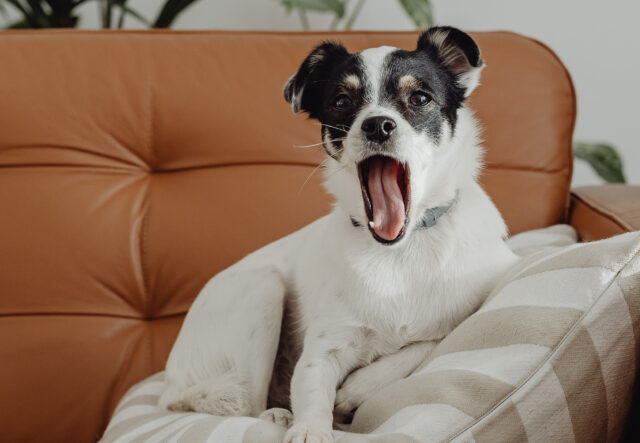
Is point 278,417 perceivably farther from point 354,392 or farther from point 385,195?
point 385,195

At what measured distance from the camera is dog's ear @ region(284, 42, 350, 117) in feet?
3.80

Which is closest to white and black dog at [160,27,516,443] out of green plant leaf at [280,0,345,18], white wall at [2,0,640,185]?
green plant leaf at [280,0,345,18]

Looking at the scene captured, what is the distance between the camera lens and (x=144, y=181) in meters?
1.42

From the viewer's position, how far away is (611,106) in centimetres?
223

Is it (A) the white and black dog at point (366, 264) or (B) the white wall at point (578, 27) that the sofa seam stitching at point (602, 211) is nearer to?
(A) the white and black dog at point (366, 264)

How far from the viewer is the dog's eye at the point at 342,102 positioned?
1.11 metres

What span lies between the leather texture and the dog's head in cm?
28

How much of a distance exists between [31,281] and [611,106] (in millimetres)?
2055

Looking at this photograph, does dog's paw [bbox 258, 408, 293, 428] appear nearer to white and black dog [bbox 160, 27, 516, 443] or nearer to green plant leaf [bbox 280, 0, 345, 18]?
white and black dog [bbox 160, 27, 516, 443]

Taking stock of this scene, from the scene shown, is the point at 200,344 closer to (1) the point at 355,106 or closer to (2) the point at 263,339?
(2) the point at 263,339

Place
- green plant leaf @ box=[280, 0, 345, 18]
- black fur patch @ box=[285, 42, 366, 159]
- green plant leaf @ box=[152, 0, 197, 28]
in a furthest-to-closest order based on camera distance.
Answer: green plant leaf @ box=[152, 0, 197, 28]
green plant leaf @ box=[280, 0, 345, 18]
black fur patch @ box=[285, 42, 366, 159]

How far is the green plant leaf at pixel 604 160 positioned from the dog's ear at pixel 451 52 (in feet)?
2.68

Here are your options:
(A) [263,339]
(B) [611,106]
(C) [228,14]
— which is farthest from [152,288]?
(B) [611,106]

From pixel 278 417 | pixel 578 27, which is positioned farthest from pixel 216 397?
pixel 578 27
